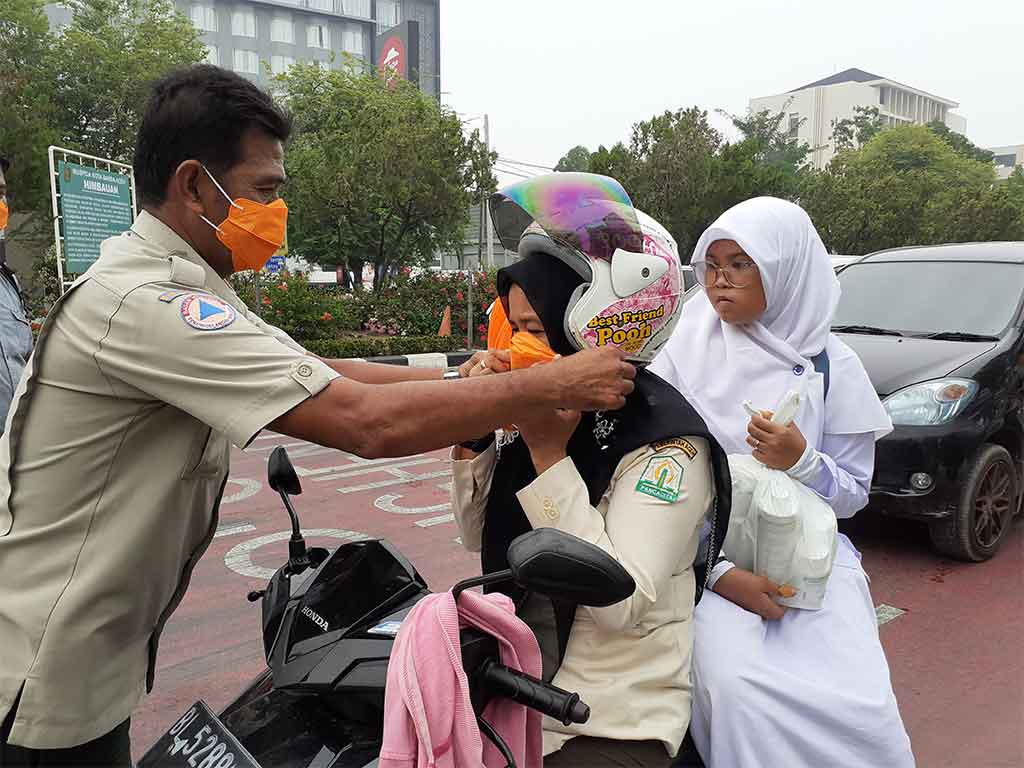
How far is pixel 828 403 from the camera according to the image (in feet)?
7.36

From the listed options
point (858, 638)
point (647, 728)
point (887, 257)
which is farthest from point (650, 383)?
point (887, 257)

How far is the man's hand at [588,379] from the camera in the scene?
1425 millimetres

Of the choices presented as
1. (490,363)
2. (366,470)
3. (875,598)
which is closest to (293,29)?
(366,470)

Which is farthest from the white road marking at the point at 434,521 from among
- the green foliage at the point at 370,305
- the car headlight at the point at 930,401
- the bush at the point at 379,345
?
the green foliage at the point at 370,305

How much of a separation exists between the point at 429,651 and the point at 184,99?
1170mm

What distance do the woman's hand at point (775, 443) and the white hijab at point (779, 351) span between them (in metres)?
0.21

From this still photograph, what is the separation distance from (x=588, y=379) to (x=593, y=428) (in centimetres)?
20

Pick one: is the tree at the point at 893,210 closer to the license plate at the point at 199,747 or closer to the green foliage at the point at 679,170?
the green foliage at the point at 679,170

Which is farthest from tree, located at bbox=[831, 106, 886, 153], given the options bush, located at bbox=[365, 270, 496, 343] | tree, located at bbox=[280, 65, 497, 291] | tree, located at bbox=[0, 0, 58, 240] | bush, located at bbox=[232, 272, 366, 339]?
bush, located at bbox=[232, 272, 366, 339]

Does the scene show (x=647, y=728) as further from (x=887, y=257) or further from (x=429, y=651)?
(x=887, y=257)

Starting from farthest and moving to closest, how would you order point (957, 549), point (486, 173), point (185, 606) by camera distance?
point (486, 173) < point (957, 549) < point (185, 606)

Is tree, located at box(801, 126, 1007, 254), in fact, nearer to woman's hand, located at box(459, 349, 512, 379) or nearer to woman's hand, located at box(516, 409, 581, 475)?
woman's hand, located at box(459, 349, 512, 379)

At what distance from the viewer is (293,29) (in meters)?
68.4

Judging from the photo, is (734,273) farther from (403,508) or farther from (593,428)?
(403,508)
